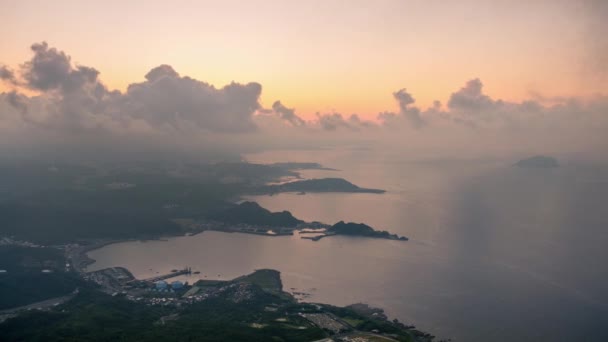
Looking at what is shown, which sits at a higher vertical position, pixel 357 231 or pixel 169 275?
pixel 357 231

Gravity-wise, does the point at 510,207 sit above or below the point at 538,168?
below

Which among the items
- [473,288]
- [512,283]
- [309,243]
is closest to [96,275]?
[309,243]

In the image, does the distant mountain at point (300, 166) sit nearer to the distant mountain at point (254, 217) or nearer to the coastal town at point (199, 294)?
the distant mountain at point (254, 217)

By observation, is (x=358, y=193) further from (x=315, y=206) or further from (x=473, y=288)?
(x=473, y=288)

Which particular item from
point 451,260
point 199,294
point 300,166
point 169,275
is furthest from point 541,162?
point 199,294

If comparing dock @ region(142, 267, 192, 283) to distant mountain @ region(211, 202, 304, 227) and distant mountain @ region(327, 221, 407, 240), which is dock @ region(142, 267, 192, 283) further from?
distant mountain @ region(327, 221, 407, 240)

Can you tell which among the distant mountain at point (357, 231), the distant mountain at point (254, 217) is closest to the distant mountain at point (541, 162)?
the distant mountain at point (357, 231)

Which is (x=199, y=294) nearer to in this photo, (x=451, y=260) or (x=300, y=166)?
(x=451, y=260)
